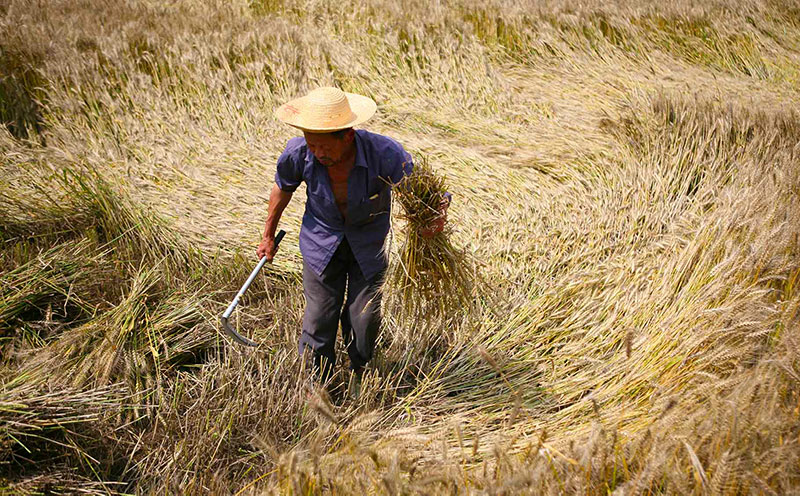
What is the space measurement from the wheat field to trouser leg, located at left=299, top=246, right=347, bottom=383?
0.15 metres

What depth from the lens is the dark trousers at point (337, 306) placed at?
2.67 metres

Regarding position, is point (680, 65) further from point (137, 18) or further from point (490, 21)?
point (137, 18)

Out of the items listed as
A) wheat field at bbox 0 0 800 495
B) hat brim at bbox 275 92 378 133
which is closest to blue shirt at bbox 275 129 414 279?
hat brim at bbox 275 92 378 133

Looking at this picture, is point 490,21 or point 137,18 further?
point 490,21

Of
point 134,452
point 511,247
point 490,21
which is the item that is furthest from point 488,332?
point 490,21

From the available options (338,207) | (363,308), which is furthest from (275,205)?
(363,308)

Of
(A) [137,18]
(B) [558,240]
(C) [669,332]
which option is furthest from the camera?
(A) [137,18]

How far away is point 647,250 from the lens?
11.4 feet

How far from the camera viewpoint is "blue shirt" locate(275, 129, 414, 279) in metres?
2.49

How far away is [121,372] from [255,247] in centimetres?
125

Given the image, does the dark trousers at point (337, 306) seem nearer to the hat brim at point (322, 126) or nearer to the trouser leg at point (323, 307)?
the trouser leg at point (323, 307)

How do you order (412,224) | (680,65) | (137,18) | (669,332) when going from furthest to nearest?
(680,65) → (137,18) → (669,332) → (412,224)

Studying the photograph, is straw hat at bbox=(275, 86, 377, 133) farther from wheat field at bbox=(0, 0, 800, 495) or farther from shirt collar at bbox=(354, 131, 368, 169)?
wheat field at bbox=(0, 0, 800, 495)

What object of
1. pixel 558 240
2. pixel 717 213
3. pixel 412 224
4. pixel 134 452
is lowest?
pixel 134 452
